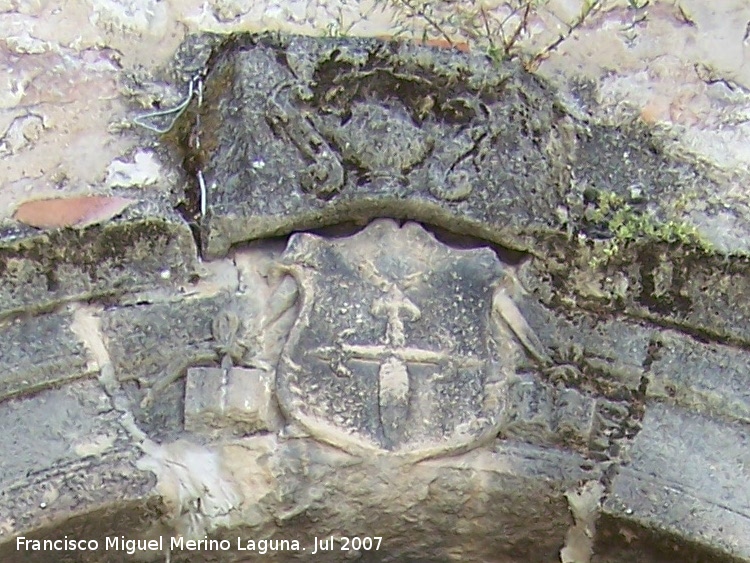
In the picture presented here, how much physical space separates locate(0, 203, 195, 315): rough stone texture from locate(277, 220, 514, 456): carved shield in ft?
0.70

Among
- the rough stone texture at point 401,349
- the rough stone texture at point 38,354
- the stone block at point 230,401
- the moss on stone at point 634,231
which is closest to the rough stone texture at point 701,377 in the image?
the rough stone texture at point 401,349

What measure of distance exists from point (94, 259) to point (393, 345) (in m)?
0.54

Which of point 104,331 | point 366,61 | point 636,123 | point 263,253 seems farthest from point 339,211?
point 636,123

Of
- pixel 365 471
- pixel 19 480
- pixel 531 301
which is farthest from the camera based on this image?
pixel 531 301

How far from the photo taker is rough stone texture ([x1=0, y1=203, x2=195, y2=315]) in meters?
2.00

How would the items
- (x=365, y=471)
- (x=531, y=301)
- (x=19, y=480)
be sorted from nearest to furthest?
(x=19, y=480), (x=365, y=471), (x=531, y=301)

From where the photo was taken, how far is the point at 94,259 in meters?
2.05

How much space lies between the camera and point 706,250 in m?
2.12

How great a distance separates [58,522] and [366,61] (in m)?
0.99

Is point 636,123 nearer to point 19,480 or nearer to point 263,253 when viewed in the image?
point 263,253

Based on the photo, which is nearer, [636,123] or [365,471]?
[365,471]

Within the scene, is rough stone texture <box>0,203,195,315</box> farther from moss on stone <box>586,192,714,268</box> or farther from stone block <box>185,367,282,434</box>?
moss on stone <box>586,192,714,268</box>

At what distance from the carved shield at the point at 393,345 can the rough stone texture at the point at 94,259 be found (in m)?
0.21

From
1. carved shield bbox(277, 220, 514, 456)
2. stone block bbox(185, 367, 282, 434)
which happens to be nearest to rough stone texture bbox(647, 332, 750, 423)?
carved shield bbox(277, 220, 514, 456)
